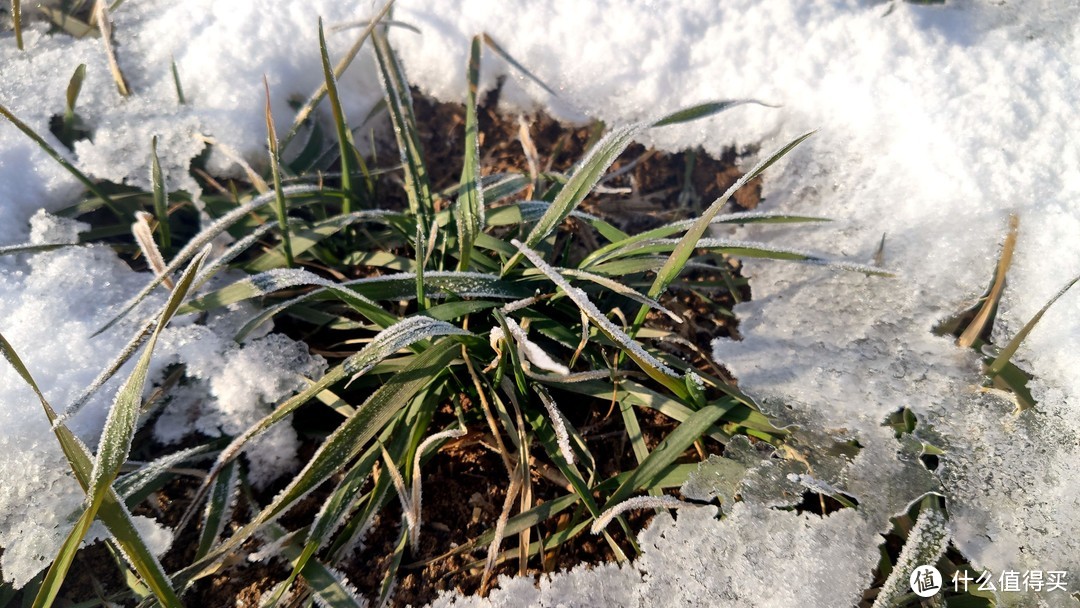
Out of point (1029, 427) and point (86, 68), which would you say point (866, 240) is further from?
point (86, 68)

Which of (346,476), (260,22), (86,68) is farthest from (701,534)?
(86,68)

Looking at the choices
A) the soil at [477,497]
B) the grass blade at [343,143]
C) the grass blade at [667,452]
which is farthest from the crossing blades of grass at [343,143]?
the grass blade at [667,452]

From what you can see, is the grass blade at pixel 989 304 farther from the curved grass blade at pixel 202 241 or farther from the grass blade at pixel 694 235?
the curved grass blade at pixel 202 241

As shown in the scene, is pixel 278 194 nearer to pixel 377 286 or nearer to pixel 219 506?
pixel 377 286

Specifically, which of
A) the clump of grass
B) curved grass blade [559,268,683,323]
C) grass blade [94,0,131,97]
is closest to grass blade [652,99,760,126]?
the clump of grass

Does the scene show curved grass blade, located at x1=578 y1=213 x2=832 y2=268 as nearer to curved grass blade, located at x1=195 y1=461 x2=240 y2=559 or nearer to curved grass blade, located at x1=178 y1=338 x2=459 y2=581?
curved grass blade, located at x1=178 y1=338 x2=459 y2=581

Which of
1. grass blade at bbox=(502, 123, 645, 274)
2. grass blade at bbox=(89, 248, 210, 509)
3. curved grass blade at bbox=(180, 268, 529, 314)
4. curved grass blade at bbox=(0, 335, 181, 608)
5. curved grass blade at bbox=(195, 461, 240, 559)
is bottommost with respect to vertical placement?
curved grass blade at bbox=(195, 461, 240, 559)
